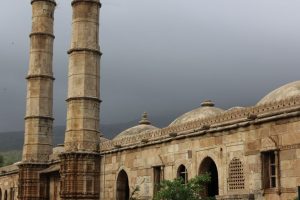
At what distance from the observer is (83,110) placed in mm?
19297

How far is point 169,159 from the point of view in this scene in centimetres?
1592

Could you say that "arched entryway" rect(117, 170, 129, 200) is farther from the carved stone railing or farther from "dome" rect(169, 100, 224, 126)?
"dome" rect(169, 100, 224, 126)

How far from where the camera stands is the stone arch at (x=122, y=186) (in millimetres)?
18484

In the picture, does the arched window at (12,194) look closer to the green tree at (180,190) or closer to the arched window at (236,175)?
the green tree at (180,190)

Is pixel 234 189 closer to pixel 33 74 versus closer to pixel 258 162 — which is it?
pixel 258 162

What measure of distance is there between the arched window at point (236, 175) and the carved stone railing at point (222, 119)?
102cm

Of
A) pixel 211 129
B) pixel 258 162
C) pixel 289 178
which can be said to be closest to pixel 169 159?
pixel 211 129

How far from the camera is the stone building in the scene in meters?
12.4

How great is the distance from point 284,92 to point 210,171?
3.41m

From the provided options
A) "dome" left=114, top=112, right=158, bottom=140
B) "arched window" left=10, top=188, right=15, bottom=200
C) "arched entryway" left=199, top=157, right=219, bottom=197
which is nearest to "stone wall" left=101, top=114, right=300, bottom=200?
"arched entryway" left=199, top=157, right=219, bottom=197

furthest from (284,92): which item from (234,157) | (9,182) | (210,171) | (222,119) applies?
(9,182)

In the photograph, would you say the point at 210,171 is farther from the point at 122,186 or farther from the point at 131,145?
the point at 122,186

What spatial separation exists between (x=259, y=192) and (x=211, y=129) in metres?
2.32

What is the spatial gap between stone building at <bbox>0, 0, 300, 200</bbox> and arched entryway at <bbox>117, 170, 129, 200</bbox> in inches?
1.4
